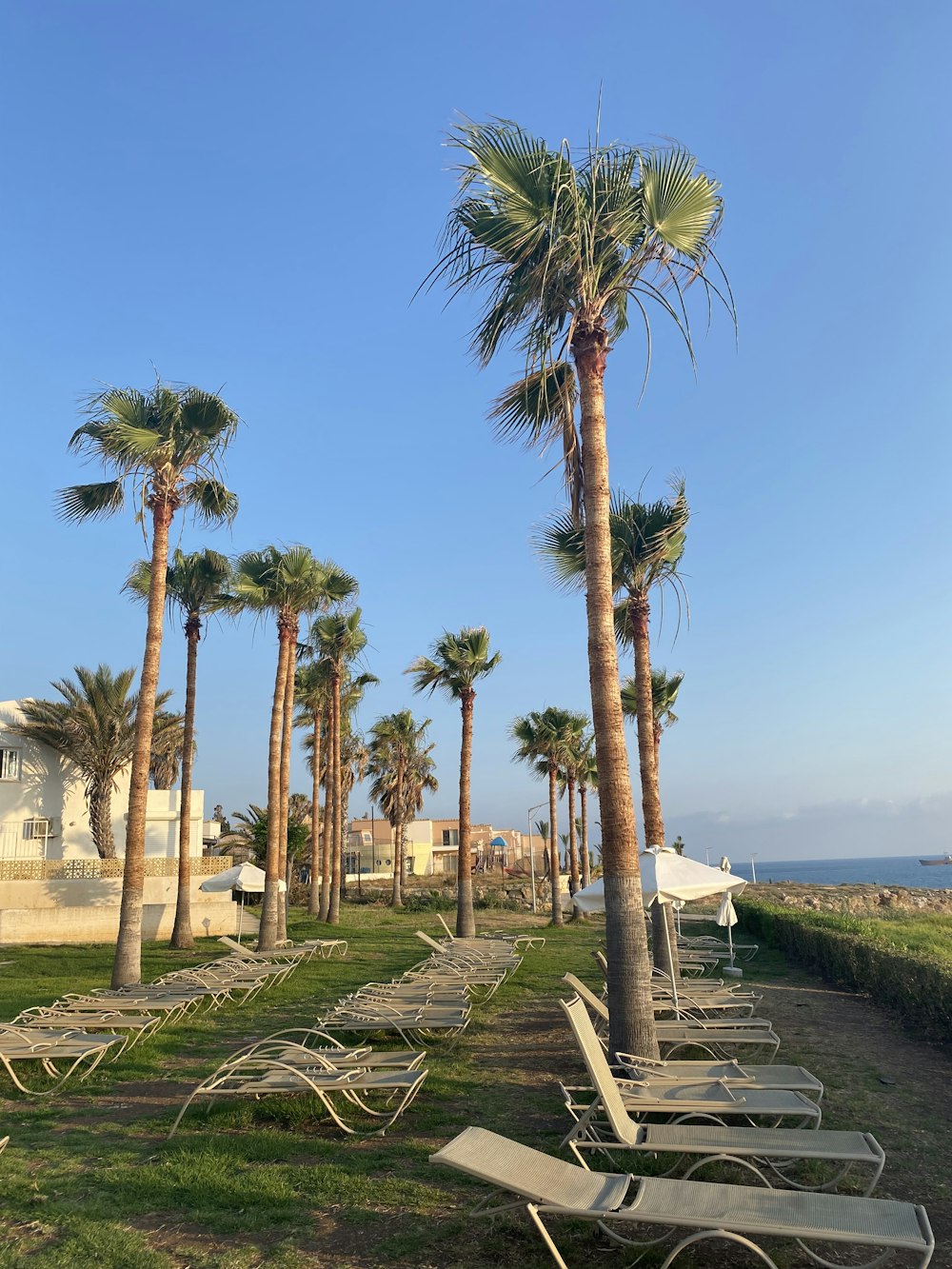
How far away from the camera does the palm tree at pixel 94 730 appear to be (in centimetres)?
3003

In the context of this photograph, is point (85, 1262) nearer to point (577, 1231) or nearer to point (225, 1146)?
point (225, 1146)

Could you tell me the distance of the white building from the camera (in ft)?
73.3

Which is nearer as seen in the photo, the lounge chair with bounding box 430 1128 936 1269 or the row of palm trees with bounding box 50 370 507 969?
the lounge chair with bounding box 430 1128 936 1269

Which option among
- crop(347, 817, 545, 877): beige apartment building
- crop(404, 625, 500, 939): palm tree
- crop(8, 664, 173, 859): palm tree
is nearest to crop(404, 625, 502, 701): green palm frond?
crop(404, 625, 500, 939): palm tree

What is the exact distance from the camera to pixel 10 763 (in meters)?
29.7

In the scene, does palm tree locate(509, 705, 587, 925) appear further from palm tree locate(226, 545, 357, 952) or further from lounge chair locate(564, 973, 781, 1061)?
lounge chair locate(564, 973, 781, 1061)

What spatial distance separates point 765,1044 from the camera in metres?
9.10

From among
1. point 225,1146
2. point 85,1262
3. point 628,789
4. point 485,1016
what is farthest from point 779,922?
point 85,1262

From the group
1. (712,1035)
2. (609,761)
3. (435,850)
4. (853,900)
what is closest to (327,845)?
(712,1035)

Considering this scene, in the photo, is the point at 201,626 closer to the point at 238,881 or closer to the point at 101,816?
the point at 238,881

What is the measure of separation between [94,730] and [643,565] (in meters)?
22.9

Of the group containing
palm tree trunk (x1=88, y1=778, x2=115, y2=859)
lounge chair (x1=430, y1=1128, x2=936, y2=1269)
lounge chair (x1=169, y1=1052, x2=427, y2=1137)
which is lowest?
lounge chair (x1=169, y1=1052, x2=427, y2=1137)

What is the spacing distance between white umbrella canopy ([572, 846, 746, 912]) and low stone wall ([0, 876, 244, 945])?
52.0ft

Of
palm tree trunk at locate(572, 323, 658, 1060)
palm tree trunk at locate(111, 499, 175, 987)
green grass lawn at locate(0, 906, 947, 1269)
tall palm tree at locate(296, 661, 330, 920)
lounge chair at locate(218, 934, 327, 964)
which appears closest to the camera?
green grass lawn at locate(0, 906, 947, 1269)
